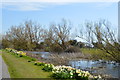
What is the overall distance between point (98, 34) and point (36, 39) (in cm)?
2770

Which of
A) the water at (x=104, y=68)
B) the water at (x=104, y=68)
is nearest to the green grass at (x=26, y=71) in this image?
the water at (x=104, y=68)

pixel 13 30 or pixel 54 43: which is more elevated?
pixel 13 30

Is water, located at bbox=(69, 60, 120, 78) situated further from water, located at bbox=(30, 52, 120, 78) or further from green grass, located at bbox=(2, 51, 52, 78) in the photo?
green grass, located at bbox=(2, 51, 52, 78)

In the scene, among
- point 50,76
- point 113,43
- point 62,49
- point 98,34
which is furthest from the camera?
point 62,49

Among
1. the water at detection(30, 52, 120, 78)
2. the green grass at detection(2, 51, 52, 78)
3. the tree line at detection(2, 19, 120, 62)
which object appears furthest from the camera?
the tree line at detection(2, 19, 120, 62)

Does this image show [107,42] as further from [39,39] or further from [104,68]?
[39,39]

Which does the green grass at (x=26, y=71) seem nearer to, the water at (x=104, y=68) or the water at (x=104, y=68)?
the water at (x=104, y=68)

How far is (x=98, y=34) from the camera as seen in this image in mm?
12766

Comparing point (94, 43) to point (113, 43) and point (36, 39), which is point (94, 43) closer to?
point (113, 43)

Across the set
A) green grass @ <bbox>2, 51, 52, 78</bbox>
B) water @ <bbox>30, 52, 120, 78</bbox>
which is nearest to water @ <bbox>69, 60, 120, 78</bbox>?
water @ <bbox>30, 52, 120, 78</bbox>

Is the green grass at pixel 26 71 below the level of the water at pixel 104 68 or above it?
above

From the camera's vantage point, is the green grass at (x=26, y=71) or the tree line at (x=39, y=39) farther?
the tree line at (x=39, y=39)

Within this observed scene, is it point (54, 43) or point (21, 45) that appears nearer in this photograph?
point (54, 43)

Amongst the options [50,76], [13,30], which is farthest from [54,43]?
[50,76]
